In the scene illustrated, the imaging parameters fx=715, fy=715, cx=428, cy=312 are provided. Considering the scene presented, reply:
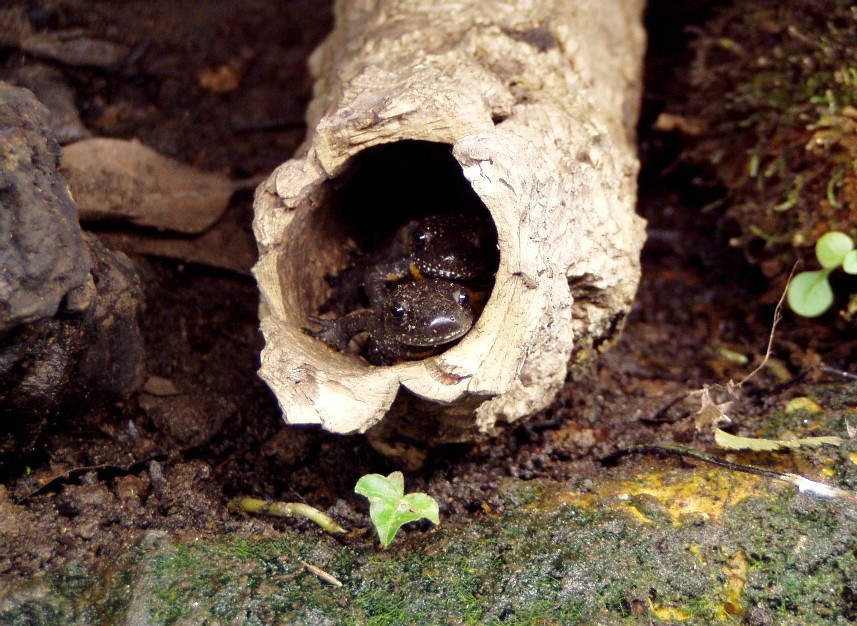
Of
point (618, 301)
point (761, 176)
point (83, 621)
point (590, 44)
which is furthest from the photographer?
point (761, 176)

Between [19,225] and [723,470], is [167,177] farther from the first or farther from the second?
[723,470]

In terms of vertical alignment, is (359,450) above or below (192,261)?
below

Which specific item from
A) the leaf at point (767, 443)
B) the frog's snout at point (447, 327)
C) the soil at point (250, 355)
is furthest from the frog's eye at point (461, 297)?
the leaf at point (767, 443)

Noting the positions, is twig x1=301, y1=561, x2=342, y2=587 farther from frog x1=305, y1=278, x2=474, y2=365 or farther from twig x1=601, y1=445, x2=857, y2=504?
twig x1=601, y1=445, x2=857, y2=504

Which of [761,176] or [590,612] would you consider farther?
[761,176]

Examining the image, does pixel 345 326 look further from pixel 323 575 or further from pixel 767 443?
pixel 767 443

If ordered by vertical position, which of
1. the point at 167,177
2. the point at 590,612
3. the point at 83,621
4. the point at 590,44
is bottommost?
the point at 590,612

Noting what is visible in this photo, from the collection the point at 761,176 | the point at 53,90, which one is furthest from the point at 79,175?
the point at 761,176

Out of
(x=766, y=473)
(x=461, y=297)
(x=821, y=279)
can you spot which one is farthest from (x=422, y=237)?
(x=821, y=279)
